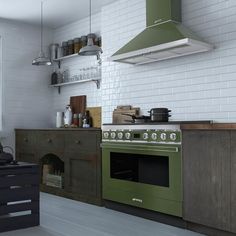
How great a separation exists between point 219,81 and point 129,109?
4.51 feet

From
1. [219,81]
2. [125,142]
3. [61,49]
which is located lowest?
[125,142]

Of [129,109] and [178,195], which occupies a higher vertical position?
[129,109]

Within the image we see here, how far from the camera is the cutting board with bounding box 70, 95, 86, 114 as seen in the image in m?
6.15

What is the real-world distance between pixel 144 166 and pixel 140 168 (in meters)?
0.07

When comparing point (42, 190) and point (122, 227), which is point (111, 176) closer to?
point (122, 227)

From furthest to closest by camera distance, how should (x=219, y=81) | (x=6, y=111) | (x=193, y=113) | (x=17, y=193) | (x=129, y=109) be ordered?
1. (x=6, y=111)
2. (x=129, y=109)
3. (x=193, y=113)
4. (x=219, y=81)
5. (x=17, y=193)

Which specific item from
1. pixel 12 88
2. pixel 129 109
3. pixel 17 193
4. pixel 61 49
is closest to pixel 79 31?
pixel 61 49

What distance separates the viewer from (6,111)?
6.29 metres

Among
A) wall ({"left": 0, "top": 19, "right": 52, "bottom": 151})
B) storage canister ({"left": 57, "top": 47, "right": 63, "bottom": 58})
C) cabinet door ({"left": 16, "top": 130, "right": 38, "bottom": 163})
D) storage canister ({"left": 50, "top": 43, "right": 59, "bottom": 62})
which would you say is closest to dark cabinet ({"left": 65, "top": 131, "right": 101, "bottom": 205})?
cabinet door ({"left": 16, "top": 130, "right": 38, "bottom": 163})

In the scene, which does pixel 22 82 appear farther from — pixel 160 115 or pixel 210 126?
pixel 210 126

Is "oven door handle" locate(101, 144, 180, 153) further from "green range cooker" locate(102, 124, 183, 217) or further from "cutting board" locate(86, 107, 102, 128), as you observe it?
"cutting board" locate(86, 107, 102, 128)

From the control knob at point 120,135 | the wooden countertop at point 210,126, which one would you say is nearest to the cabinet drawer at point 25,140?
the control knob at point 120,135

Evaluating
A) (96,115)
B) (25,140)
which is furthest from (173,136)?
(25,140)

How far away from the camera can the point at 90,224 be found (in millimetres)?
3766
